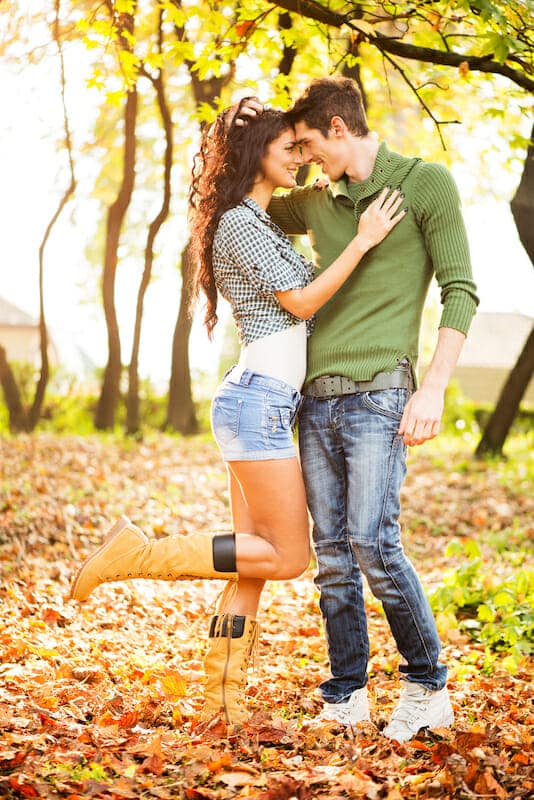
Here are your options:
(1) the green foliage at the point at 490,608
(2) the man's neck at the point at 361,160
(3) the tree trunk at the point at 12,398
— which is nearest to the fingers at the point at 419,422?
(2) the man's neck at the point at 361,160

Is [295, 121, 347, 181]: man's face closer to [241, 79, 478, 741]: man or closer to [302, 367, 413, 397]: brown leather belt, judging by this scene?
[241, 79, 478, 741]: man

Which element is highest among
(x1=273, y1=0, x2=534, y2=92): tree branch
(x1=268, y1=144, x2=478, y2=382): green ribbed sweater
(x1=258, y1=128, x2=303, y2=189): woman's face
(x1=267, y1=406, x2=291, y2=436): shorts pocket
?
(x1=273, y1=0, x2=534, y2=92): tree branch

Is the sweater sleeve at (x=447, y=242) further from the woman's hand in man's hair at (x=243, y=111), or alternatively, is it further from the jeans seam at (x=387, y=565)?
the woman's hand in man's hair at (x=243, y=111)

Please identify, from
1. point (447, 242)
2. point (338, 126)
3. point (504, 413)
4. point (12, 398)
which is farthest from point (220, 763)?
point (12, 398)

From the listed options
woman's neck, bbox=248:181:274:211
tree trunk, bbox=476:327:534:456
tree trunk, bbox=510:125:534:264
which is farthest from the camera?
tree trunk, bbox=476:327:534:456

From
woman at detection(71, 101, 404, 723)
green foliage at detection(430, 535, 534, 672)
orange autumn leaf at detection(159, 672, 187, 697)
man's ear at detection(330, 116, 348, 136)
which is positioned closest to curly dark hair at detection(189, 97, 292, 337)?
woman at detection(71, 101, 404, 723)

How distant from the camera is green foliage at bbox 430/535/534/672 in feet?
15.4

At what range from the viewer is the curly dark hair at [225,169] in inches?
135

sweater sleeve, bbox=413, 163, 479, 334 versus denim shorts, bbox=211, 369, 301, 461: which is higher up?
sweater sleeve, bbox=413, 163, 479, 334

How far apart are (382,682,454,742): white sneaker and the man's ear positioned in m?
2.16

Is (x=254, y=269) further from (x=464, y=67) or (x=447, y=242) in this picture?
A: (x=464, y=67)

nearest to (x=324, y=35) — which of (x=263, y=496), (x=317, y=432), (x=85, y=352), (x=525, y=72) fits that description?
(x=525, y=72)

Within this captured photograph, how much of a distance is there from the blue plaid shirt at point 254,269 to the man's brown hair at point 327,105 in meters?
0.39

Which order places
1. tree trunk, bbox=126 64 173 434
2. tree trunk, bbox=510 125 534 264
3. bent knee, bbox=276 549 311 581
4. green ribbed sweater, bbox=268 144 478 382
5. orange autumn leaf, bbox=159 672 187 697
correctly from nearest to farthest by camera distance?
green ribbed sweater, bbox=268 144 478 382 → bent knee, bbox=276 549 311 581 → orange autumn leaf, bbox=159 672 187 697 → tree trunk, bbox=510 125 534 264 → tree trunk, bbox=126 64 173 434
